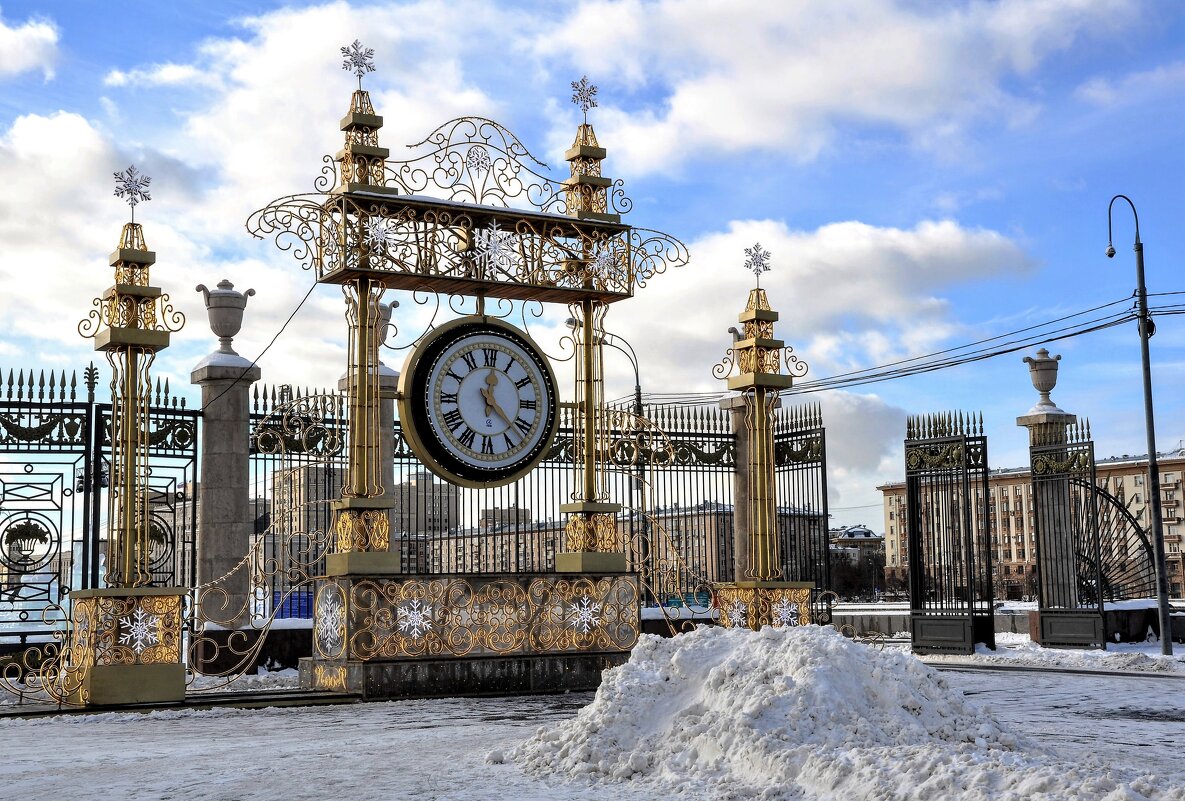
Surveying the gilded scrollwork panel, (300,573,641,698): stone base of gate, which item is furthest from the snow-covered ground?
the gilded scrollwork panel

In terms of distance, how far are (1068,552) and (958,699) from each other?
1258cm

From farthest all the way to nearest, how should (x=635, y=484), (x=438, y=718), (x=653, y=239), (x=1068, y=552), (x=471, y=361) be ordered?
(x=1068, y=552)
(x=635, y=484)
(x=653, y=239)
(x=471, y=361)
(x=438, y=718)

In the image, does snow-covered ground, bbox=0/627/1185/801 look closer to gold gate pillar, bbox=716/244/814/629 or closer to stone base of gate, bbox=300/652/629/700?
stone base of gate, bbox=300/652/629/700

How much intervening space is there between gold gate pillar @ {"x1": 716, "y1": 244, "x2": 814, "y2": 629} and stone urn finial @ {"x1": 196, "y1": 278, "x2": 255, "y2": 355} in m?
5.69

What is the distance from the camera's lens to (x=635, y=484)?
1596 cm

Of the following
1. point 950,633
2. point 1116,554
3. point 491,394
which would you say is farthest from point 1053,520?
point 491,394

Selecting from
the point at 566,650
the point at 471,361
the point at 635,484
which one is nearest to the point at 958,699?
the point at 566,650

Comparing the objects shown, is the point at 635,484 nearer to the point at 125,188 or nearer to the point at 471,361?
the point at 471,361

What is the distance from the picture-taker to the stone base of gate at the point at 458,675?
40.3 ft

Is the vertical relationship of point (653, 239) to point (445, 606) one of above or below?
above

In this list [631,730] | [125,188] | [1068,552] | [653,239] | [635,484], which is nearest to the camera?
[631,730]

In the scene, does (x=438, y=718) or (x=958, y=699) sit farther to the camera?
(x=438, y=718)

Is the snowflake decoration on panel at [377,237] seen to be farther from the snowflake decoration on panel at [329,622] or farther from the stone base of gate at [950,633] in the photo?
the stone base of gate at [950,633]

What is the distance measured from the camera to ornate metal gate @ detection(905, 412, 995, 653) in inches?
746
